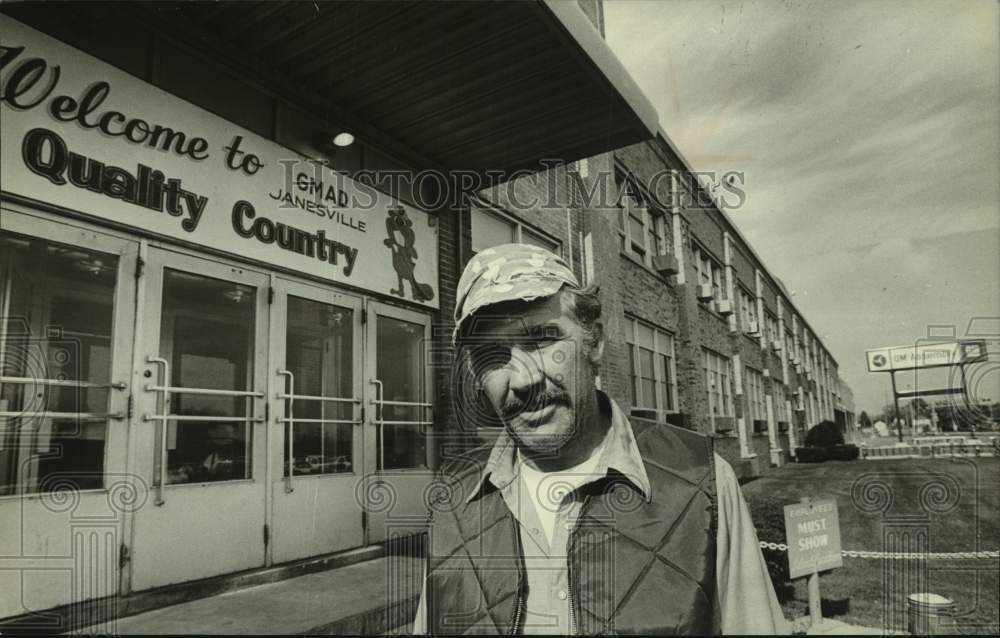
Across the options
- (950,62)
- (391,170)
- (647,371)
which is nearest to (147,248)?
(391,170)

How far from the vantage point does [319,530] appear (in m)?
2.67

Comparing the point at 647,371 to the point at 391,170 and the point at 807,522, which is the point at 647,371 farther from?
the point at 391,170

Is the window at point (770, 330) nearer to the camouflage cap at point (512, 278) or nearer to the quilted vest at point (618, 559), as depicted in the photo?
the quilted vest at point (618, 559)

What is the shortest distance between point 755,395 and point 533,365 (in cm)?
229

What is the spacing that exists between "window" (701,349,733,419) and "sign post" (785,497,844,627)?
1.79 feet

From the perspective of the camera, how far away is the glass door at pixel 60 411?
1.91 m

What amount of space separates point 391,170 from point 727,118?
197cm

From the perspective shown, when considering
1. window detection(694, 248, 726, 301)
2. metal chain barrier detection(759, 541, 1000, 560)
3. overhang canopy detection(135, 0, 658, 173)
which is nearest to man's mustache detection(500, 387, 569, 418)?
metal chain barrier detection(759, 541, 1000, 560)

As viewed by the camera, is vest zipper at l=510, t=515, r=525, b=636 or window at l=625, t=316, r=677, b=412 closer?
vest zipper at l=510, t=515, r=525, b=636

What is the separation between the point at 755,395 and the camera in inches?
116

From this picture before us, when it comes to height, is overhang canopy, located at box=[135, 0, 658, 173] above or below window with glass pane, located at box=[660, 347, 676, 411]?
above

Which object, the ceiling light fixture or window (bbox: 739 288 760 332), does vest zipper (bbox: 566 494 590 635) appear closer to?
window (bbox: 739 288 760 332)

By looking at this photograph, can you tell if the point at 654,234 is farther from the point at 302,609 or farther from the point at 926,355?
the point at 302,609

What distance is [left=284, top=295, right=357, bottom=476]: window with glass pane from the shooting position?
98.1 inches
